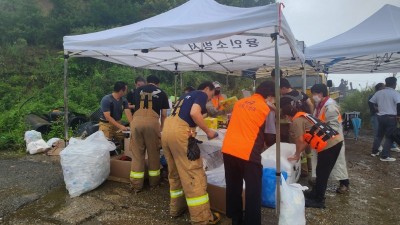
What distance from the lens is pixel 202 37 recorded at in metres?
3.42

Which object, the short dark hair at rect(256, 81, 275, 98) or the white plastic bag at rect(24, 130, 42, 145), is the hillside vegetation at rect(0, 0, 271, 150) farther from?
the short dark hair at rect(256, 81, 275, 98)

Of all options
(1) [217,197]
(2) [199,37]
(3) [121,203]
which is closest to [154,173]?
(3) [121,203]

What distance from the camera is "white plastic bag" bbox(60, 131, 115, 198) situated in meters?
4.05

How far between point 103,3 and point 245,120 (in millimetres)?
18532

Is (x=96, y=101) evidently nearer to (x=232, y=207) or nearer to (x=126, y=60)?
(x=126, y=60)

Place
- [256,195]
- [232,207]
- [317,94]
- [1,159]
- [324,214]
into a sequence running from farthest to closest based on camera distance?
[1,159] → [317,94] → [324,214] → [232,207] → [256,195]

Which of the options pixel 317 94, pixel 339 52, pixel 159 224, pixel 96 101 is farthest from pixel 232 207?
pixel 96 101

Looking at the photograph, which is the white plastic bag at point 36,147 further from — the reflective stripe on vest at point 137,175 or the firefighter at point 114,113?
the reflective stripe on vest at point 137,175

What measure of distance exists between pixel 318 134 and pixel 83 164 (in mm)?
3151

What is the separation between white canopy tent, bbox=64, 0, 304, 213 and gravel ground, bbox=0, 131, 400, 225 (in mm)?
1449

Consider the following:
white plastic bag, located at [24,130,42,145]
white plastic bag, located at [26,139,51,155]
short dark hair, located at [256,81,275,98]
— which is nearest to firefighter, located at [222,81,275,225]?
short dark hair, located at [256,81,275,98]

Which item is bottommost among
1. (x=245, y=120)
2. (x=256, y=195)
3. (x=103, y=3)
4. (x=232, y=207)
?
(x=232, y=207)

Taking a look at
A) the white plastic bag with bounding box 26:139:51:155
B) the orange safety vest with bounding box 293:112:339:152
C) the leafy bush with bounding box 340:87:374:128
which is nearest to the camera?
the orange safety vest with bounding box 293:112:339:152

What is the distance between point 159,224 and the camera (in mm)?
3383
